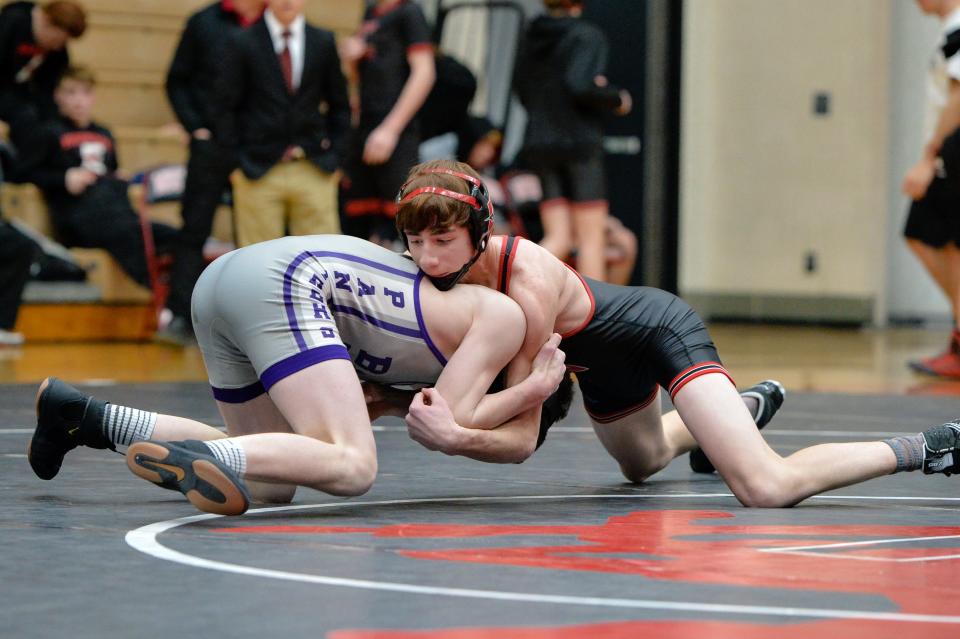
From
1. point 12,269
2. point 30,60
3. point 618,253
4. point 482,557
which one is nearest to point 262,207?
point 12,269

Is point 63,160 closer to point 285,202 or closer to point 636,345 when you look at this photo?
point 285,202

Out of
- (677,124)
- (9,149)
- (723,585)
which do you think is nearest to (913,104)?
(677,124)

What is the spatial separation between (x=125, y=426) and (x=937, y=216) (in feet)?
17.7

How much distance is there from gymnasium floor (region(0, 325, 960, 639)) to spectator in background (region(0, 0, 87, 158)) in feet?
15.9

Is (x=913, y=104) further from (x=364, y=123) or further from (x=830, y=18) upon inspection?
(x=364, y=123)

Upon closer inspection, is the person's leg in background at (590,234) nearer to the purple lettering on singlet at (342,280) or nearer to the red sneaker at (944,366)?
the red sneaker at (944,366)

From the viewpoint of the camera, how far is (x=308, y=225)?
8070mm

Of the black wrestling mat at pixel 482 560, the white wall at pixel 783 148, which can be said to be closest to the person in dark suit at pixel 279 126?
the black wrestling mat at pixel 482 560

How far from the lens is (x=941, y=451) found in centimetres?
391

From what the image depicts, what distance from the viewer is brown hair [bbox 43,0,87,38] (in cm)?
913

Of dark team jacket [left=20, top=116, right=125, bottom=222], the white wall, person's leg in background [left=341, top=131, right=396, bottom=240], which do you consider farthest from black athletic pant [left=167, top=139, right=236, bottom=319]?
the white wall

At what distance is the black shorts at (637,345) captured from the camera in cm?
398

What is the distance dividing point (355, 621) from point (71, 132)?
7583mm

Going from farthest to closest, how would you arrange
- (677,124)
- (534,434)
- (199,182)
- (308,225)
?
(677,124) < (199,182) < (308,225) < (534,434)
